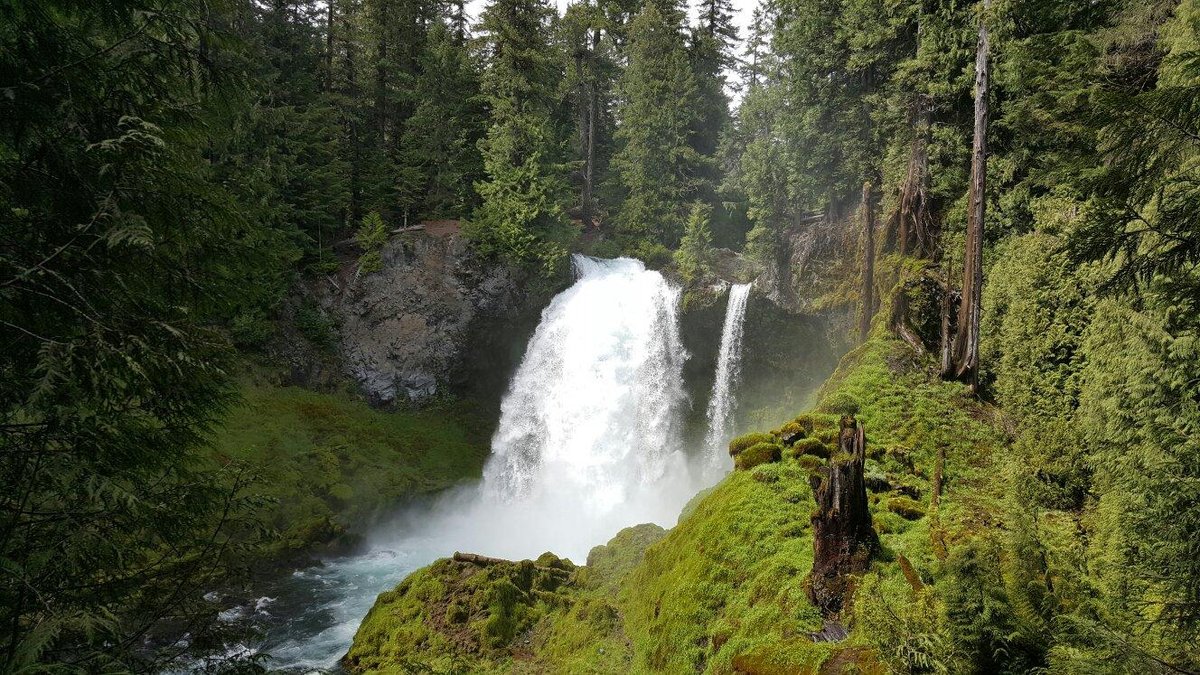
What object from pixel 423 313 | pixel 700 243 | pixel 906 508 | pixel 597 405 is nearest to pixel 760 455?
pixel 906 508

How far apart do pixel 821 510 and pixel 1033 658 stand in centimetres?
258

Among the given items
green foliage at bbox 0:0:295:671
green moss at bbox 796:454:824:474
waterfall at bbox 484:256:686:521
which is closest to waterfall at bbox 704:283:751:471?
waterfall at bbox 484:256:686:521

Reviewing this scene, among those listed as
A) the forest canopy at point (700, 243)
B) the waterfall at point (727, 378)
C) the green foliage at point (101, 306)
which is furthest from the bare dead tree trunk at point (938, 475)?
the waterfall at point (727, 378)

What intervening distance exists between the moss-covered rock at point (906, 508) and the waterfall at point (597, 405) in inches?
507

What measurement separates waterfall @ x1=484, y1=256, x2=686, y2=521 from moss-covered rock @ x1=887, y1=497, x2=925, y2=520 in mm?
12890

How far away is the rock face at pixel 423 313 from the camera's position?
25.5 m

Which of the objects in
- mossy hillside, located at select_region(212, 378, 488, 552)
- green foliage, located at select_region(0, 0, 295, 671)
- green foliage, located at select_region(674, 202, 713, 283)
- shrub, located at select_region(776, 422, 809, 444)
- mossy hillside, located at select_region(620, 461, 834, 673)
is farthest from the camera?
green foliage, located at select_region(674, 202, 713, 283)

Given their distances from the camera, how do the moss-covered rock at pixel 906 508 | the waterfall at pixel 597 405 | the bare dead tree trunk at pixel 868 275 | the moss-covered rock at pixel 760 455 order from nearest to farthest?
1. the moss-covered rock at pixel 906 508
2. the moss-covered rock at pixel 760 455
3. the bare dead tree trunk at pixel 868 275
4. the waterfall at pixel 597 405

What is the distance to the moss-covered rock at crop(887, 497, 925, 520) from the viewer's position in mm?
8125

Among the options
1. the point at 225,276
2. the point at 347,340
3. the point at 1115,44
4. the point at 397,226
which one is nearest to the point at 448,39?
the point at 397,226

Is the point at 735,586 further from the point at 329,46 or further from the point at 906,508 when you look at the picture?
the point at 329,46

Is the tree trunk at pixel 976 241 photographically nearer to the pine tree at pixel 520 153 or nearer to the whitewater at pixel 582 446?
the whitewater at pixel 582 446

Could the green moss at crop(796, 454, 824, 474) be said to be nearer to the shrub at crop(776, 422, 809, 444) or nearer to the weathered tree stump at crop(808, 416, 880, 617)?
the shrub at crop(776, 422, 809, 444)

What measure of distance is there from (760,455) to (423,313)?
19408 millimetres
